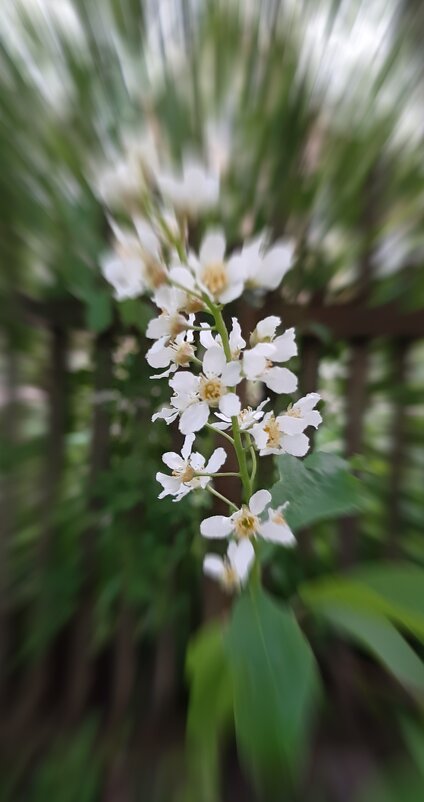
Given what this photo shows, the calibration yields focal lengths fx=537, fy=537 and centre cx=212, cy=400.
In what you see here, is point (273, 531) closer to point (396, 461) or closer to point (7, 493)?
point (396, 461)

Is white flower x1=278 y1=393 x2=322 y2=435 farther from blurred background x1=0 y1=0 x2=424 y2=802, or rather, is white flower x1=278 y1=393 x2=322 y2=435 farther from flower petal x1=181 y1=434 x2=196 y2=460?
blurred background x1=0 y1=0 x2=424 y2=802

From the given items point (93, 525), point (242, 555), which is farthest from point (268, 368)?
point (93, 525)

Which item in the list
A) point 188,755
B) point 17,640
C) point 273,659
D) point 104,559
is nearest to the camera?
point 273,659

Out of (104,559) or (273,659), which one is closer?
(273,659)

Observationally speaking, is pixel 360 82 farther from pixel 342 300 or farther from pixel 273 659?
pixel 273 659

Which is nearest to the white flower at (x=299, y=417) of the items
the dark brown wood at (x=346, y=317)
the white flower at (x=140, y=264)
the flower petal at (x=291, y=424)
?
the flower petal at (x=291, y=424)

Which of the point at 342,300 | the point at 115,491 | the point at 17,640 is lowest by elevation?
the point at 17,640

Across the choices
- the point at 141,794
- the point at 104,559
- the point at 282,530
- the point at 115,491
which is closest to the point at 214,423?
the point at 282,530
